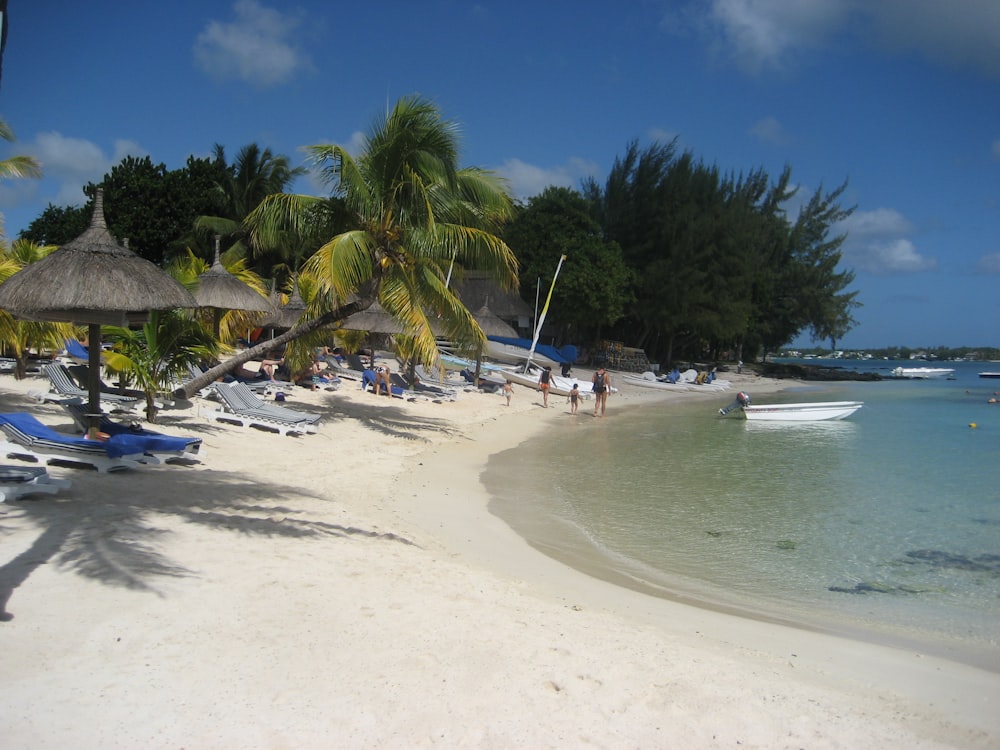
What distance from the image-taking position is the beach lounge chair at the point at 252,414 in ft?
36.6

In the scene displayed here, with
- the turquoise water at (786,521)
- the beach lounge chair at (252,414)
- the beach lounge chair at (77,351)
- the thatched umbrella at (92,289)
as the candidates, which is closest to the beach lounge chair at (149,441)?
the thatched umbrella at (92,289)

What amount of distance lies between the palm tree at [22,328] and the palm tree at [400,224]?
130 inches

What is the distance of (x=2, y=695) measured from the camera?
10.3ft

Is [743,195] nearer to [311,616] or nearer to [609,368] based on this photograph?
[609,368]

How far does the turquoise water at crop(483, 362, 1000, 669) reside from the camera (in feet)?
20.9

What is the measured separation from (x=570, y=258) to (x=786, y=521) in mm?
24747

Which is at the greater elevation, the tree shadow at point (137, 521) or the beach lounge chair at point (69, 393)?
the beach lounge chair at point (69, 393)

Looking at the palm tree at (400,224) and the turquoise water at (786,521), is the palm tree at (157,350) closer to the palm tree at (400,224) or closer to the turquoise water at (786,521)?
the palm tree at (400,224)

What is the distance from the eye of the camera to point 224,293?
14.0 m

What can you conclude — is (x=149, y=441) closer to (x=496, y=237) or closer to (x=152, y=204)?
(x=496, y=237)

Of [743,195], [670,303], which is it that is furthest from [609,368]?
[743,195]

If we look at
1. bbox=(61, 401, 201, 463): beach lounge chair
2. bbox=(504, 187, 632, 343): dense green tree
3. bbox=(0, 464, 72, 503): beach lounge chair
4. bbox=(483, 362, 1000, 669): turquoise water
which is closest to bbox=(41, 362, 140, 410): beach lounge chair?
bbox=(61, 401, 201, 463): beach lounge chair

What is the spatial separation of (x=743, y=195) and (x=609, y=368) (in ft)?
64.1

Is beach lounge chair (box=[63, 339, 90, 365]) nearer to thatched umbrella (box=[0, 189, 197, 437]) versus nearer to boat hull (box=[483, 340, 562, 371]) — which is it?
thatched umbrella (box=[0, 189, 197, 437])
